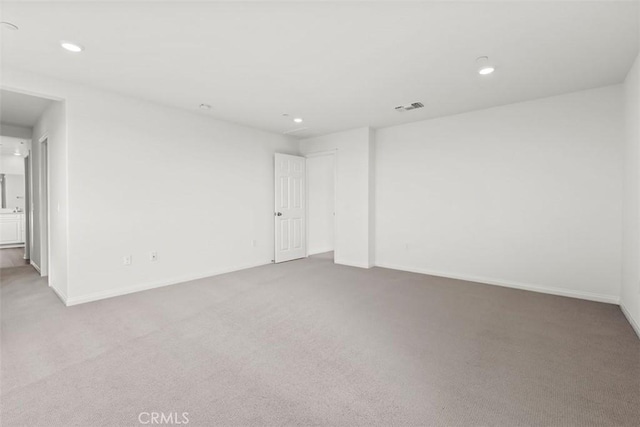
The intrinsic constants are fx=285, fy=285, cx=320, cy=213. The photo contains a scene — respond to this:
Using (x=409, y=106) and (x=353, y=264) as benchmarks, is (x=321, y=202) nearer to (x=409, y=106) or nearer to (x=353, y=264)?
(x=353, y=264)

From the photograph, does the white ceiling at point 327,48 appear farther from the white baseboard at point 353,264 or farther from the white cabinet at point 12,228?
the white cabinet at point 12,228

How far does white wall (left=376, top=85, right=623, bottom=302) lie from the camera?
3.34m

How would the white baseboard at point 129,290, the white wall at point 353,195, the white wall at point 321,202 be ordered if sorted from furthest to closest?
1. the white wall at point 321,202
2. the white wall at point 353,195
3. the white baseboard at point 129,290

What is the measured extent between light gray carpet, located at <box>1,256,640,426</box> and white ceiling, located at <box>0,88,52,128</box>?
2.45m

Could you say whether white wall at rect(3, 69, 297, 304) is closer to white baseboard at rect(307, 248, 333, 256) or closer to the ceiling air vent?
white baseboard at rect(307, 248, 333, 256)

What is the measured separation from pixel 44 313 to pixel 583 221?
613 centimetres

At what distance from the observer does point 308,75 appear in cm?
300

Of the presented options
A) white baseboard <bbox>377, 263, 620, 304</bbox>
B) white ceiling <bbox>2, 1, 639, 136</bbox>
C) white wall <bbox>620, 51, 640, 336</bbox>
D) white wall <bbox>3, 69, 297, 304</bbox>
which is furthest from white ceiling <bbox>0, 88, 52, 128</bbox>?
white wall <bbox>620, 51, 640, 336</bbox>

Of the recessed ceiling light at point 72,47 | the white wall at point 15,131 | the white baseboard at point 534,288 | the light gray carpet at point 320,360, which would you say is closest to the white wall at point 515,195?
→ the white baseboard at point 534,288

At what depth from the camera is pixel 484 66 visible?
9.09 feet

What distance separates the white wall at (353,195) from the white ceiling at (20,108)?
4.26 metres

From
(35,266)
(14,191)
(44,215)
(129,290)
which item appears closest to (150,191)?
(129,290)

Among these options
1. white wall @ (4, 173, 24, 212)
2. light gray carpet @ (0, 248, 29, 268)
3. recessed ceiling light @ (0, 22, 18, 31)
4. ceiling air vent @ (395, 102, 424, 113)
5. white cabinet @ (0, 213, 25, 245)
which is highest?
ceiling air vent @ (395, 102, 424, 113)

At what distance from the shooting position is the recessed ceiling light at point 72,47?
238 cm
